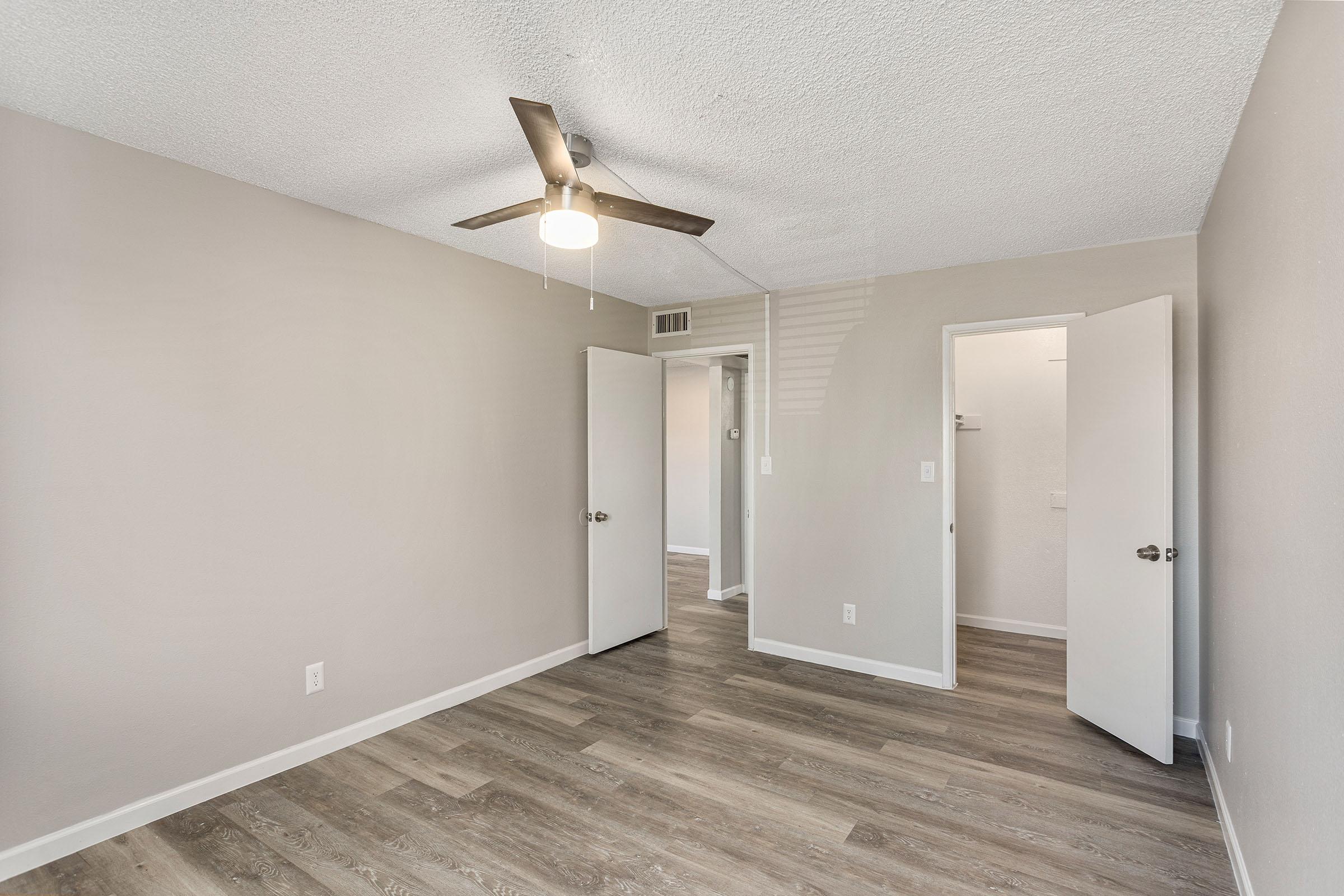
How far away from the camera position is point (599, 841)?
2199 millimetres

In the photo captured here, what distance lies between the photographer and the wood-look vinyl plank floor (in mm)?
1997

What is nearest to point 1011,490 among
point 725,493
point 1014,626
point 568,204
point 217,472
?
point 1014,626

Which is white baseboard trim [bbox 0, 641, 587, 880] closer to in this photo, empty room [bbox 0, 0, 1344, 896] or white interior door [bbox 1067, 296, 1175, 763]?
empty room [bbox 0, 0, 1344, 896]

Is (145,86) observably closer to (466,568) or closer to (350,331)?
(350,331)

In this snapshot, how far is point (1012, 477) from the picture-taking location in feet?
15.4

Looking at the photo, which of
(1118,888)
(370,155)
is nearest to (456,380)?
(370,155)

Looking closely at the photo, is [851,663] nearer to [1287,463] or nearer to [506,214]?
[1287,463]

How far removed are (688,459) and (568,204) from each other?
622cm

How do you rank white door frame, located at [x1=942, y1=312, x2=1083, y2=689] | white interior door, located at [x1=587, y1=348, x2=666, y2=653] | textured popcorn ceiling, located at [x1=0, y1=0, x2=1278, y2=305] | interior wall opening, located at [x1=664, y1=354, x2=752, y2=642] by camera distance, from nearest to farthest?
textured popcorn ceiling, located at [x1=0, y1=0, x2=1278, y2=305]
white door frame, located at [x1=942, y1=312, x2=1083, y2=689]
white interior door, located at [x1=587, y1=348, x2=666, y2=653]
interior wall opening, located at [x1=664, y1=354, x2=752, y2=642]

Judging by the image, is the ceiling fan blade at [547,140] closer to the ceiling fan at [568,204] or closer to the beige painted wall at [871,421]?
the ceiling fan at [568,204]

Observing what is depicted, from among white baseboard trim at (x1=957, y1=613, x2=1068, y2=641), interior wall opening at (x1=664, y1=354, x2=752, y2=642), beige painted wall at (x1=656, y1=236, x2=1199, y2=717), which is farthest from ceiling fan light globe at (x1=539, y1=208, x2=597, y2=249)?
white baseboard trim at (x1=957, y1=613, x2=1068, y2=641)

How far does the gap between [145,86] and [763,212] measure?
6.94 ft

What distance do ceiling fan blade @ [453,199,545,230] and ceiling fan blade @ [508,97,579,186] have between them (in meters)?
0.12

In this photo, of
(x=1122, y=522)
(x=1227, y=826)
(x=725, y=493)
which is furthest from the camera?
(x=725, y=493)
